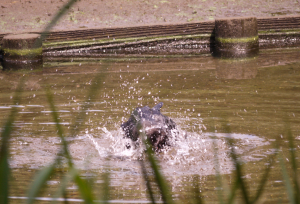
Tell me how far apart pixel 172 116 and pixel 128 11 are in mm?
7263

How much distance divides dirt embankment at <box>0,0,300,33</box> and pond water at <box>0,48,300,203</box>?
298cm

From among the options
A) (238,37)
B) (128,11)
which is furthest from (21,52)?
(238,37)

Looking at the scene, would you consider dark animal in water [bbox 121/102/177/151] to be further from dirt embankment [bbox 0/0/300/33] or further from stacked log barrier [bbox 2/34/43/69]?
dirt embankment [bbox 0/0/300/33]

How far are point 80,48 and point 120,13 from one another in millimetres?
2264

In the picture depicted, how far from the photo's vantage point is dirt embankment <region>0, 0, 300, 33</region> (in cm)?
1145

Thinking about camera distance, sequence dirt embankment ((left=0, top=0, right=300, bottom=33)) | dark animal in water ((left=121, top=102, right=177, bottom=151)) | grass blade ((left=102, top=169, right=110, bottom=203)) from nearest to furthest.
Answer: grass blade ((left=102, top=169, right=110, bottom=203)) < dark animal in water ((left=121, top=102, right=177, bottom=151)) < dirt embankment ((left=0, top=0, right=300, bottom=33))

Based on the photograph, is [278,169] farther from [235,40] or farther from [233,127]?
[235,40]

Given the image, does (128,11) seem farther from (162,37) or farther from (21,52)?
(21,52)

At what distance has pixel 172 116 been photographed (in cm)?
544

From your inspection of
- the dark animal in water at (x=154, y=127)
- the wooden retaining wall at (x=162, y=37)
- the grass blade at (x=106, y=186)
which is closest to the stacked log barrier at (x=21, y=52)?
the wooden retaining wall at (x=162, y=37)

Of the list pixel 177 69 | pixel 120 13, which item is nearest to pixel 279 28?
pixel 177 69

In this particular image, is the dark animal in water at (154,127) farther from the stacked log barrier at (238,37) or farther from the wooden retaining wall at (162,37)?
the wooden retaining wall at (162,37)

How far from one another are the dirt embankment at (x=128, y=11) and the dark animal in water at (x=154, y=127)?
22.8 ft

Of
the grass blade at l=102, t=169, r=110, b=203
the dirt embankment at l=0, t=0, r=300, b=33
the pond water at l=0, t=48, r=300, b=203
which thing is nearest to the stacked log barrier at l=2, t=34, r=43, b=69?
the pond water at l=0, t=48, r=300, b=203
